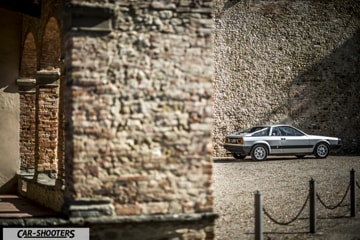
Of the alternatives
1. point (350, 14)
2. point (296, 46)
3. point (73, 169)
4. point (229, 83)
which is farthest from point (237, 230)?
point (350, 14)

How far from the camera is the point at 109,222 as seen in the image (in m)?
6.36

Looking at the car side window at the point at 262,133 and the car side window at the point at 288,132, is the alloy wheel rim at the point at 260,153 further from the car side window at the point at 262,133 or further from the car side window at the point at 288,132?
the car side window at the point at 288,132

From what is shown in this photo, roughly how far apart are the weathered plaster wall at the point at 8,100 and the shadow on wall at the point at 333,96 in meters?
→ 14.0

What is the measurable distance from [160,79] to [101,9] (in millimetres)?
1123

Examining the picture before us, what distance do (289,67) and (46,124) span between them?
48.9 ft

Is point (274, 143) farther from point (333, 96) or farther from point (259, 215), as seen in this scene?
point (259, 215)

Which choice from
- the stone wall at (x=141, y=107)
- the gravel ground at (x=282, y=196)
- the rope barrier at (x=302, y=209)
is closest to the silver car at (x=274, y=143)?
the gravel ground at (x=282, y=196)

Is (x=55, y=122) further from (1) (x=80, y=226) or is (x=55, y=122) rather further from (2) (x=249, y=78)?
(2) (x=249, y=78)

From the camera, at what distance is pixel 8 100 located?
12023 millimetres

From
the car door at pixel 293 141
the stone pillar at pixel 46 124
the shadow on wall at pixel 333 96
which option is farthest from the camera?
the shadow on wall at pixel 333 96

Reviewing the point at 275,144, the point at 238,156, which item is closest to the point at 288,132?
the point at 275,144

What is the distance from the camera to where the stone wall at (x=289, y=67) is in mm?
22406

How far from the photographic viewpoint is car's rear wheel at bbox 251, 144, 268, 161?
1900cm

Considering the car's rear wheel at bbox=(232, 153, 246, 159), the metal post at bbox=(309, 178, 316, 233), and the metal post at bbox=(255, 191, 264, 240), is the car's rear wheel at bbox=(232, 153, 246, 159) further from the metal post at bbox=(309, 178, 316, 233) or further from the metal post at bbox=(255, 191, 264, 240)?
the metal post at bbox=(255, 191, 264, 240)
